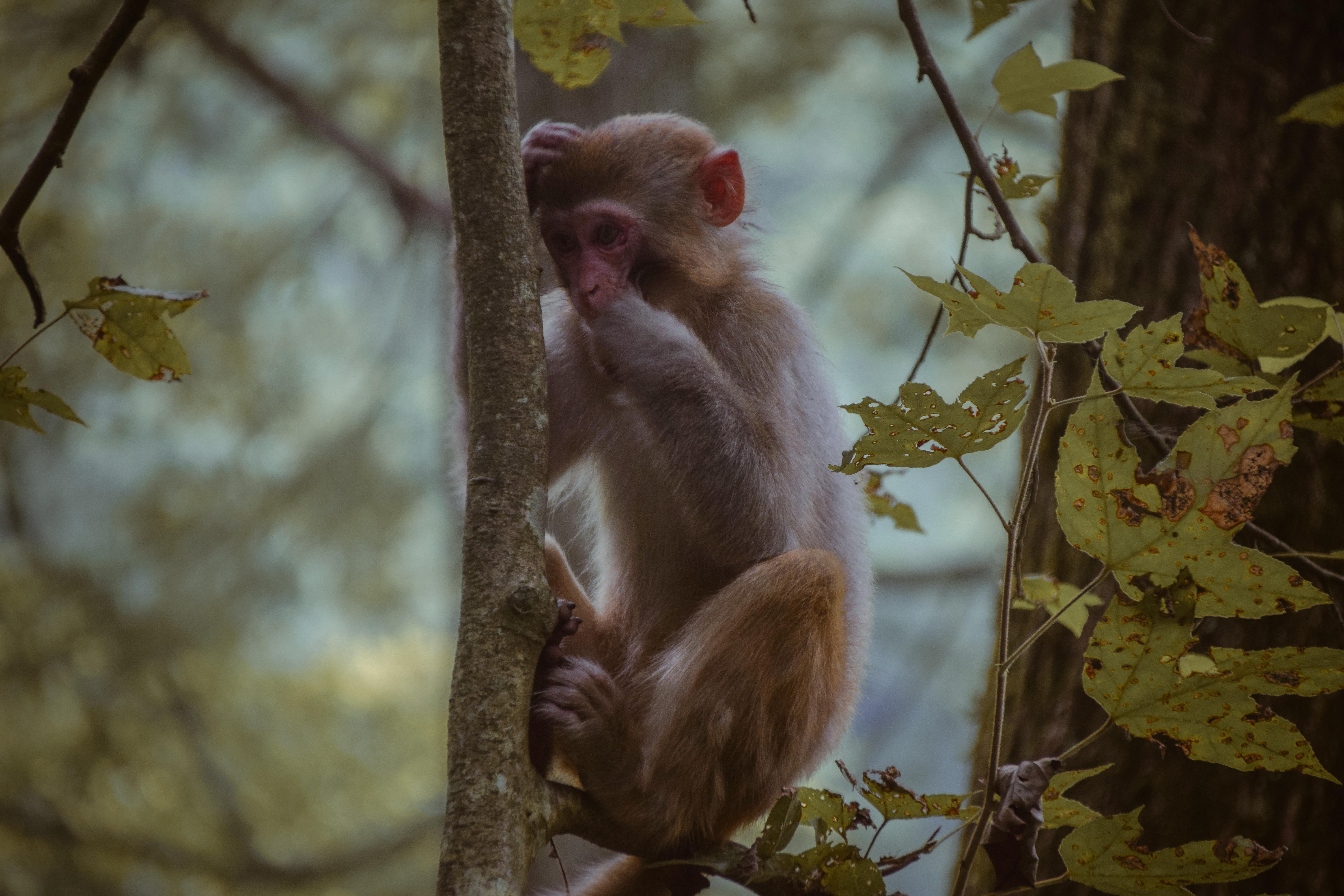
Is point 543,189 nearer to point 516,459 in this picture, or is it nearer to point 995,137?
point 516,459

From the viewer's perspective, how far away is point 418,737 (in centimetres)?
793

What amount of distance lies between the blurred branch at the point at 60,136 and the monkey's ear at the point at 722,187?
1.60 metres

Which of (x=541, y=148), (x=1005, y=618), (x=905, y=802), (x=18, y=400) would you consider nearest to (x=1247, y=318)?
(x=1005, y=618)

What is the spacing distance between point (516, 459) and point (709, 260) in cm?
138

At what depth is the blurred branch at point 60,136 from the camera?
1733mm

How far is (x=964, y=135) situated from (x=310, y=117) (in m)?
5.19

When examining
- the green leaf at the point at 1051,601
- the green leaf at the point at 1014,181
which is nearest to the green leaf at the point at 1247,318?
the green leaf at the point at 1014,181

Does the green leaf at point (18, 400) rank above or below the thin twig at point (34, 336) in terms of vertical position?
below

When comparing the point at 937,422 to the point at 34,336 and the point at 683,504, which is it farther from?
the point at 34,336

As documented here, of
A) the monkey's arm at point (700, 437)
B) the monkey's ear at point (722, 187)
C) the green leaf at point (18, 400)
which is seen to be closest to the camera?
the green leaf at point (18, 400)

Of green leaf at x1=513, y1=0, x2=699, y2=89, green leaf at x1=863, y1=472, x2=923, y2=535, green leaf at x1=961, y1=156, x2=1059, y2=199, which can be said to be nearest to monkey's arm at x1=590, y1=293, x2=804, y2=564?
green leaf at x1=863, y1=472, x2=923, y2=535

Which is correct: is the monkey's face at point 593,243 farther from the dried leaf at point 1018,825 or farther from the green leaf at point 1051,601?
the dried leaf at point 1018,825

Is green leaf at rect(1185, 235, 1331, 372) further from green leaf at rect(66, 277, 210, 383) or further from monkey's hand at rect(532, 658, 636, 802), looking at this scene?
green leaf at rect(66, 277, 210, 383)

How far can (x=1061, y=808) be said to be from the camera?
1678mm
